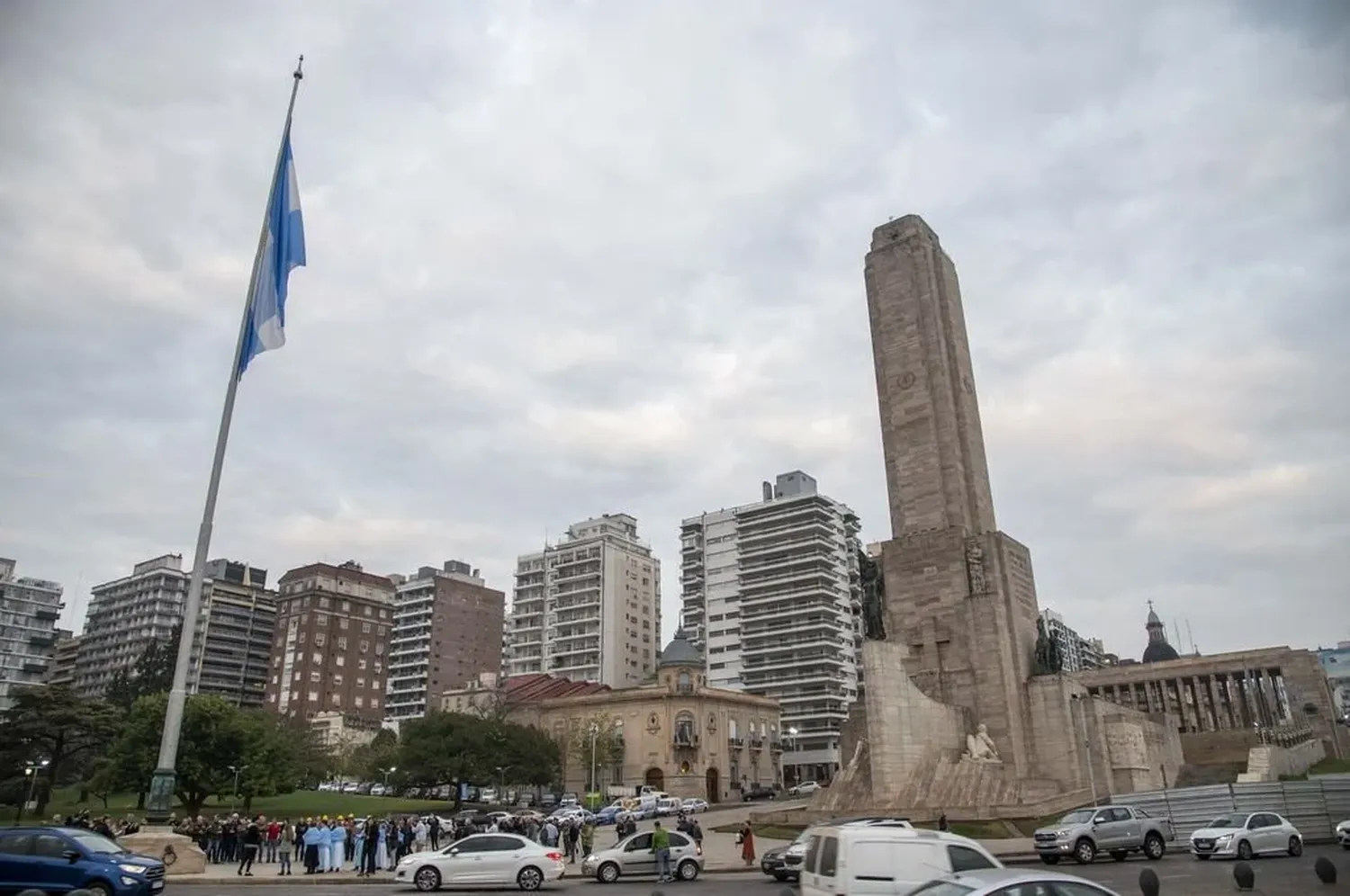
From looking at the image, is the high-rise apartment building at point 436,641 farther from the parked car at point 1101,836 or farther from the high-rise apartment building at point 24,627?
the parked car at point 1101,836

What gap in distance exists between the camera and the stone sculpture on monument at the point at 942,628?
37375 millimetres

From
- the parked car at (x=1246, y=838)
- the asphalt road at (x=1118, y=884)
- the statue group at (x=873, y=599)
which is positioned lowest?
the asphalt road at (x=1118, y=884)

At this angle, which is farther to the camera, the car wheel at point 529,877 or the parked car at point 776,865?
the parked car at point 776,865

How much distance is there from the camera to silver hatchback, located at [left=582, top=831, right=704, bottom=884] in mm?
24781

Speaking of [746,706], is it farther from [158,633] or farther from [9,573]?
[9,573]

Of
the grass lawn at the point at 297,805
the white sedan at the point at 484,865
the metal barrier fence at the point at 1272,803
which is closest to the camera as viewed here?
A: the white sedan at the point at 484,865

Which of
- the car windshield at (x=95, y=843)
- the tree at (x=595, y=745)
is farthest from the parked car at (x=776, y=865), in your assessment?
the tree at (x=595, y=745)

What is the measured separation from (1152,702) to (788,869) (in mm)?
61875

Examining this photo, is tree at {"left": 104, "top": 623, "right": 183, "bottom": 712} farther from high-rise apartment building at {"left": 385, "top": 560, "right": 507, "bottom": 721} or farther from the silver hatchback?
the silver hatchback

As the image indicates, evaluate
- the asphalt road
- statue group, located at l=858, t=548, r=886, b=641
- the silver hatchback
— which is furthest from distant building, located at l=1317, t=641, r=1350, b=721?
the silver hatchback

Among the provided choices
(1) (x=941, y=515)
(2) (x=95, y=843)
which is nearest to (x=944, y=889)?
(2) (x=95, y=843)

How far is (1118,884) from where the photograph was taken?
19.3 m

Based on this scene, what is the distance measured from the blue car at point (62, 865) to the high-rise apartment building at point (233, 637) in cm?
11606

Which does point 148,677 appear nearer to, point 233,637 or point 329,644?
point 329,644
